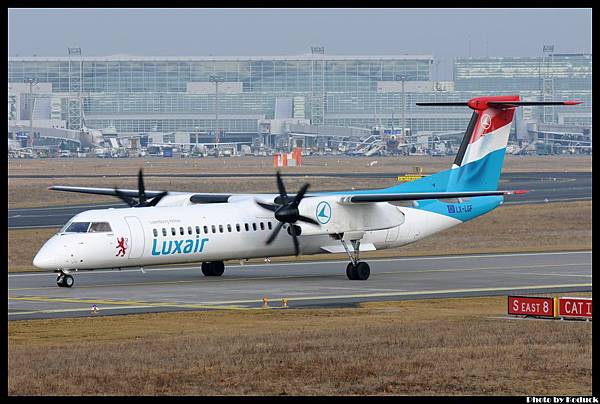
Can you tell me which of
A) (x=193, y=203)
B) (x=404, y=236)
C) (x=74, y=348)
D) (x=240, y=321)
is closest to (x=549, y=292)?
(x=404, y=236)

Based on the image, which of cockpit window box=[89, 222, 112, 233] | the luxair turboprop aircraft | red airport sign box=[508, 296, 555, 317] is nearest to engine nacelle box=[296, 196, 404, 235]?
the luxair turboprop aircraft

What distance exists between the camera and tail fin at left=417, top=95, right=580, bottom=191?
163 feet

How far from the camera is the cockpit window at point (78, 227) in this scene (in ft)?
137

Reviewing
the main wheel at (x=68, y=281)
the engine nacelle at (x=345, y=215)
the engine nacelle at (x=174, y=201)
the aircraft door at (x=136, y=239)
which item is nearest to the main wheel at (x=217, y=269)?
the engine nacelle at (x=174, y=201)

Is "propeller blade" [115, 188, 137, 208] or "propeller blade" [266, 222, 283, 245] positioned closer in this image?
"propeller blade" [266, 222, 283, 245]

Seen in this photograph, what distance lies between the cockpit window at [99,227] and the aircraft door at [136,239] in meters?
0.84

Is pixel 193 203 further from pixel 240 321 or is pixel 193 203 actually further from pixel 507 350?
pixel 507 350

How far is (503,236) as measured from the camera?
72.5m

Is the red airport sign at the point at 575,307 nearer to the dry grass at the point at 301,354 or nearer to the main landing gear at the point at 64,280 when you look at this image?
the dry grass at the point at 301,354

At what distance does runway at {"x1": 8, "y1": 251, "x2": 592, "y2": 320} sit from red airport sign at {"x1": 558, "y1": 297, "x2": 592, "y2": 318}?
7862 mm

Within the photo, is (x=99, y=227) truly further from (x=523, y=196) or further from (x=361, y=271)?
(x=523, y=196)

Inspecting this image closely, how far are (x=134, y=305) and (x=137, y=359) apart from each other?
39.2 ft

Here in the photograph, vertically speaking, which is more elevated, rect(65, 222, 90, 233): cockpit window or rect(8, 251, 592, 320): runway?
rect(65, 222, 90, 233): cockpit window

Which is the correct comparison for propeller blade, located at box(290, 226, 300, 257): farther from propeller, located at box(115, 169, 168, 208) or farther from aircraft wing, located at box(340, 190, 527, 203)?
propeller, located at box(115, 169, 168, 208)
